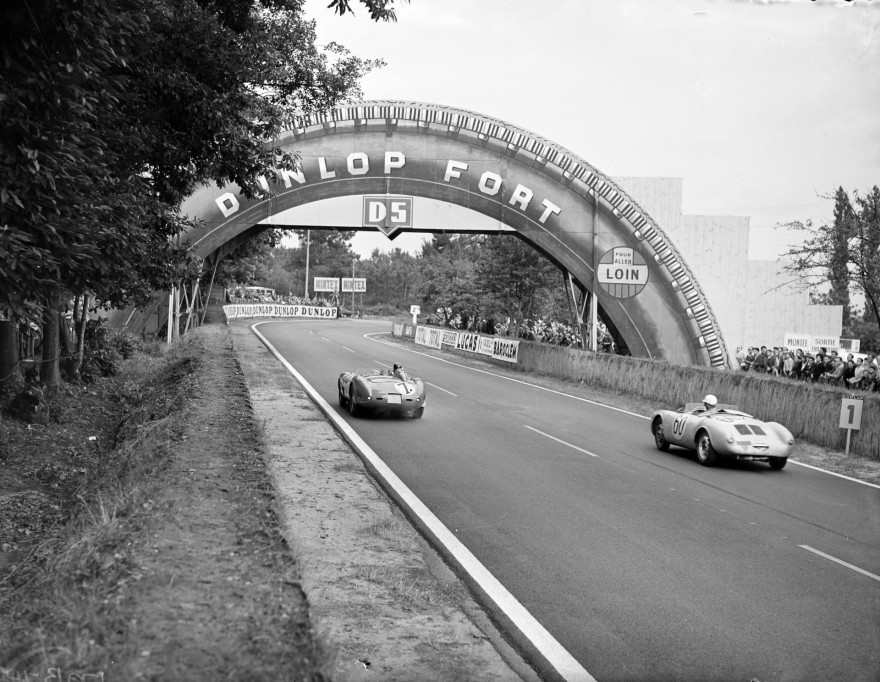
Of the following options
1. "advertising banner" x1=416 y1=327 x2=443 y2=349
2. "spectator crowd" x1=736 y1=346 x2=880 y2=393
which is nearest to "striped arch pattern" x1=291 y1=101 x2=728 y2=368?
"spectator crowd" x1=736 y1=346 x2=880 y2=393

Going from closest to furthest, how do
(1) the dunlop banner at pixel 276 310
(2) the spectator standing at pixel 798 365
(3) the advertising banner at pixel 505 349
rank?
(2) the spectator standing at pixel 798 365 < (3) the advertising banner at pixel 505 349 < (1) the dunlop banner at pixel 276 310

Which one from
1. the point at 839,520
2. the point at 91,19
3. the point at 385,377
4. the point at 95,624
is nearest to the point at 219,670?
the point at 95,624

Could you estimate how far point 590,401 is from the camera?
21.9m

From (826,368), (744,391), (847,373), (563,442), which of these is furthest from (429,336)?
(563,442)

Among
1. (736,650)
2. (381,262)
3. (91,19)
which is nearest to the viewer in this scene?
(736,650)

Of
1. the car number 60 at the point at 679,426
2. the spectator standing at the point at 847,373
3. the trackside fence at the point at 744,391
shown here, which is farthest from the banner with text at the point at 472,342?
the car number 60 at the point at 679,426

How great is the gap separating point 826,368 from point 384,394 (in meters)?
13.8

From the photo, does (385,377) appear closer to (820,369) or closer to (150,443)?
(150,443)

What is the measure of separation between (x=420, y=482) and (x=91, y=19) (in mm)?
6477

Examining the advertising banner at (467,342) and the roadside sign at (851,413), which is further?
the advertising banner at (467,342)

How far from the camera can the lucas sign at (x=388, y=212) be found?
30781 millimetres

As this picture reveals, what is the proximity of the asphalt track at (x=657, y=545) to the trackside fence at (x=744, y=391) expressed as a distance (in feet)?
8.95

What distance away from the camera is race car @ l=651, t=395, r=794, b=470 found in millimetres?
12516

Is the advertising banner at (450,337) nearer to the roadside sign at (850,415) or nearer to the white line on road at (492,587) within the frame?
the roadside sign at (850,415)
